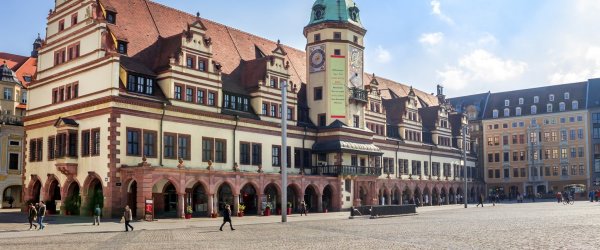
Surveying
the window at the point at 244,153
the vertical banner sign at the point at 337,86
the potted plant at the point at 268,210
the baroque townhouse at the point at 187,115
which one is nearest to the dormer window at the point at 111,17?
the baroque townhouse at the point at 187,115

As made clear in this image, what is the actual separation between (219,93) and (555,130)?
81.0 meters

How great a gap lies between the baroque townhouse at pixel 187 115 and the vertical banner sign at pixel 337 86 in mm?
131

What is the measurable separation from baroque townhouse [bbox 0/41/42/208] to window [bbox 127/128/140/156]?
28487 millimetres

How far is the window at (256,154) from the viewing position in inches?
2516

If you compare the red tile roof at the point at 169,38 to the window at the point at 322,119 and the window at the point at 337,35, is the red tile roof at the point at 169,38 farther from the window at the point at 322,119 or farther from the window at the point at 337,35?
the window at the point at 337,35

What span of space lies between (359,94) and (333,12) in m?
9.89

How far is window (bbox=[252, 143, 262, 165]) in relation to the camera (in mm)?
63906

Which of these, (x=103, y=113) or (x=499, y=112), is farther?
(x=499, y=112)

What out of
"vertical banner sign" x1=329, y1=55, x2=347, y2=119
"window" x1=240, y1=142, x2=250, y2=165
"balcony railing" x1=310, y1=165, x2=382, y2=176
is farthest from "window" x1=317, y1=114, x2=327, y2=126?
"window" x1=240, y1=142, x2=250, y2=165

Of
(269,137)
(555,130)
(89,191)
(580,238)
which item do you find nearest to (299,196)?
(269,137)

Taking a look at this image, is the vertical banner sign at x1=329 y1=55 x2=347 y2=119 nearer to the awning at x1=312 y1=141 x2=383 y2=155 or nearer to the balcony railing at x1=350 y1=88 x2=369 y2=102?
the balcony railing at x1=350 y1=88 x2=369 y2=102

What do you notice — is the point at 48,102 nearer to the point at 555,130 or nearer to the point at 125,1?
the point at 125,1

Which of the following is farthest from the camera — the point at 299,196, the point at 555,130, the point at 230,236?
the point at 555,130

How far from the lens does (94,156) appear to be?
52219 mm
